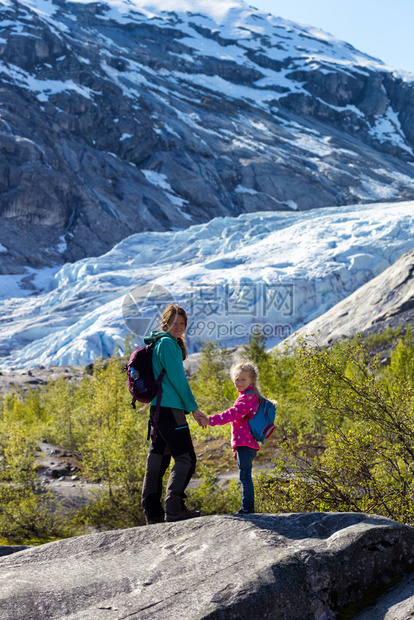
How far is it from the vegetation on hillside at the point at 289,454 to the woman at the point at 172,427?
171 cm

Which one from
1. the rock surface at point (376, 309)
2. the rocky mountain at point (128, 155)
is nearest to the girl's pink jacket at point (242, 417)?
the rock surface at point (376, 309)

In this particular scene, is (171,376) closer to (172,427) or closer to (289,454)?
(172,427)

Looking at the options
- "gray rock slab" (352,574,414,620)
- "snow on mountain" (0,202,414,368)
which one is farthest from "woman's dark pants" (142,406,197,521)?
"snow on mountain" (0,202,414,368)

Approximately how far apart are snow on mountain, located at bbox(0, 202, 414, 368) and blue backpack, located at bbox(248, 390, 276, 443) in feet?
119

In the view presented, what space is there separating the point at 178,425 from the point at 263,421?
2.93ft

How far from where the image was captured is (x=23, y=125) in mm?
113188

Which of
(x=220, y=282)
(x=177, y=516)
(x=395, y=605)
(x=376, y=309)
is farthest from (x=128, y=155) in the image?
(x=395, y=605)

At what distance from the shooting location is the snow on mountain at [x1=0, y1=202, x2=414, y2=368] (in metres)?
51.5

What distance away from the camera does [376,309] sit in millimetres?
35094

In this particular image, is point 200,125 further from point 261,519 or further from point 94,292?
point 261,519

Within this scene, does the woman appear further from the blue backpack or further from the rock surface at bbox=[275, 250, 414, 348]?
the rock surface at bbox=[275, 250, 414, 348]

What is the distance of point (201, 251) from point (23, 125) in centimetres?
6766

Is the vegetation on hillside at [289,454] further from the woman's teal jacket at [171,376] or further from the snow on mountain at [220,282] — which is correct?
the snow on mountain at [220,282]

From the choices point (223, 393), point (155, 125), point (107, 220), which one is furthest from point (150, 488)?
point (155, 125)
